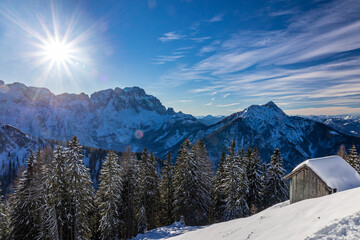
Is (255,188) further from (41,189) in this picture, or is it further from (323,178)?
(41,189)

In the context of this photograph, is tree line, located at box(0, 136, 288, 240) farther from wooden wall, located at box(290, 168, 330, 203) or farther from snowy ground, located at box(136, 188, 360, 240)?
snowy ground, located at box(136, 188, 360, 240)

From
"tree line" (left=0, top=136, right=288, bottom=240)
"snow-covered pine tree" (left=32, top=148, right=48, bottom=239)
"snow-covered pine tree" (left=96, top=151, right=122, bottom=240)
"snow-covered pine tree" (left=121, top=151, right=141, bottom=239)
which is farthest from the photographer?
"snow-covered pine tree" (left=121, top=151, right=141, bottom=239)

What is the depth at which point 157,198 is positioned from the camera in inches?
1368

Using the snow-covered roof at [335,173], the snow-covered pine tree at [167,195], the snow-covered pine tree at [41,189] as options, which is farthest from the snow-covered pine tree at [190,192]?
the snow-covered pine tree at [41,189]

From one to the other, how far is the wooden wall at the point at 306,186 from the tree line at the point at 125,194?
33.4ft

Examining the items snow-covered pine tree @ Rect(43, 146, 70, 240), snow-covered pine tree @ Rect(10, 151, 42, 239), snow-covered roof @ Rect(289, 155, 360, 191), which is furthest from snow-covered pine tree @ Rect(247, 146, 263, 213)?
snow-covered pine tree @ Rect(10, 151, 42, 239)

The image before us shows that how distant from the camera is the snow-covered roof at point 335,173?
601 inches

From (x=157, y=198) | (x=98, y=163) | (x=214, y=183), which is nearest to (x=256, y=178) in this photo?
(x=214, y=183)

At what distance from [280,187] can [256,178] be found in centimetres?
382

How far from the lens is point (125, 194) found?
31.5 m

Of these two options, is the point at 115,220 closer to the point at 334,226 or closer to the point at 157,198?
the point at 157,198

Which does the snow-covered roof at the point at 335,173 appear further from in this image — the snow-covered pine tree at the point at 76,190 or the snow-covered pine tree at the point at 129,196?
the snow-covered pine tree at the point at 129,196

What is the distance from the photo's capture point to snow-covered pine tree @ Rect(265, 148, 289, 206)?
30.2 m

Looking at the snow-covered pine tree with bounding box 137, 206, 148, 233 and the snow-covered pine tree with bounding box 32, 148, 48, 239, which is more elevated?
the snow-covered pine tree with bounding box 32, 148, 48, 239
